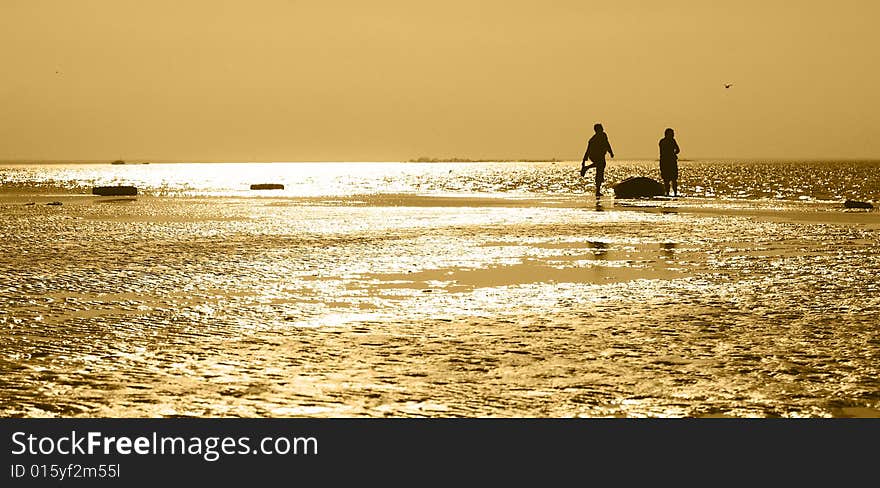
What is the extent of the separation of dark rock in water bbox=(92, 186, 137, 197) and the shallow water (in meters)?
26.2

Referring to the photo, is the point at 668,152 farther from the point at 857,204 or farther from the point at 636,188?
the point at 857,204

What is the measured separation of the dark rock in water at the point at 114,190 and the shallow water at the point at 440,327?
1031 inches

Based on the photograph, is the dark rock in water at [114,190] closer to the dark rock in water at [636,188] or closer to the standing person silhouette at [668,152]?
the dark rock in water at [636,188]

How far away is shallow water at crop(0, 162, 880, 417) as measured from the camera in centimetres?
543

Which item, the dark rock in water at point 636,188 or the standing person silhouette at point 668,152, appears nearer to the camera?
the standing person silhouette at point 668,152

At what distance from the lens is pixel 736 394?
5527mm

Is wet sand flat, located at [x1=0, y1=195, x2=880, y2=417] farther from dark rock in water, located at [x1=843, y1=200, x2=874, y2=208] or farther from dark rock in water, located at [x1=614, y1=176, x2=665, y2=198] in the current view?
dark rock in water, located at [x1=614, y1=176, x2=665, y2=198]

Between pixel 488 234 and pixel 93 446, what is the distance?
42.7 ft

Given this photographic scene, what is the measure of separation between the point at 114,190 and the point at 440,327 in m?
36.6

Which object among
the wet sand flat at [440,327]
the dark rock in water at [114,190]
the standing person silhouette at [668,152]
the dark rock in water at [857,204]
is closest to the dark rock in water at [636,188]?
the standing person silhouette at [668,152]

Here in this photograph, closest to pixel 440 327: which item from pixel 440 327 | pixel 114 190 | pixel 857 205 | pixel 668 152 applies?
pixel 440 327

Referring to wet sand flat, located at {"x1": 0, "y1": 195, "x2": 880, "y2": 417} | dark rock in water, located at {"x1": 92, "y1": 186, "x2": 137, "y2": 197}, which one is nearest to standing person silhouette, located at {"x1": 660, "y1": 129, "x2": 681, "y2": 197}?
wet sand flat, located at {"x1": 0, "y1": 195, "x2": 880, "y2": 417}

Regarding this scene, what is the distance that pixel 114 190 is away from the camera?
136 feet

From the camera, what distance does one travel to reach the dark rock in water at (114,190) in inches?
1614
